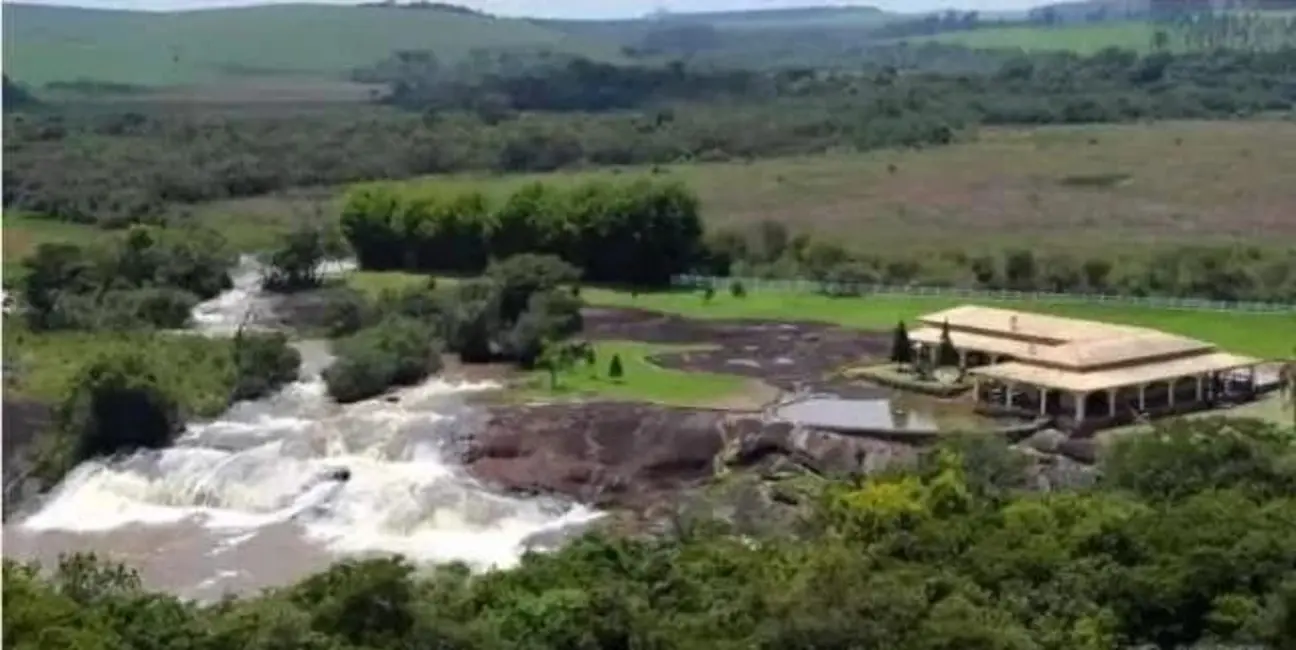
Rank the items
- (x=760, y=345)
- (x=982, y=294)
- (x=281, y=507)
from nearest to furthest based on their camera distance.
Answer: (x=281, y=507) → (x=760, y=345) → (x=982, y=294)

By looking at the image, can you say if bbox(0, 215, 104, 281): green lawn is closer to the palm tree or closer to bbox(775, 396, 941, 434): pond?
bbox(775, 396, 941, 434): pond

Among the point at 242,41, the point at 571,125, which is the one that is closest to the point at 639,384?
the point at 571,125

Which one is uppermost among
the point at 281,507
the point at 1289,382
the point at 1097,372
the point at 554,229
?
the point at 554,229

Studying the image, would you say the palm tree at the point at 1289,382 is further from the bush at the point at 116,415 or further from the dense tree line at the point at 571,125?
the dense tree line at the point at 571,125

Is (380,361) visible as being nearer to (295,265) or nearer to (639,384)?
(639,384)

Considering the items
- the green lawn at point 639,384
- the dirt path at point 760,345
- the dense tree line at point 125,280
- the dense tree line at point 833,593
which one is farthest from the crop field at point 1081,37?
the dense tree line at point 833,593

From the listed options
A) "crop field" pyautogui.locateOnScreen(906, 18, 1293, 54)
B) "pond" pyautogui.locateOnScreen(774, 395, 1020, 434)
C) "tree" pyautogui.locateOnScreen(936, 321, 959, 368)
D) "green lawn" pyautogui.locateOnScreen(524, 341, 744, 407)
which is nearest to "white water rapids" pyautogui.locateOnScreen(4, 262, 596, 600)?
"green lawn" pyautogui.locateOnScreen(524, 341, 744, 407)
